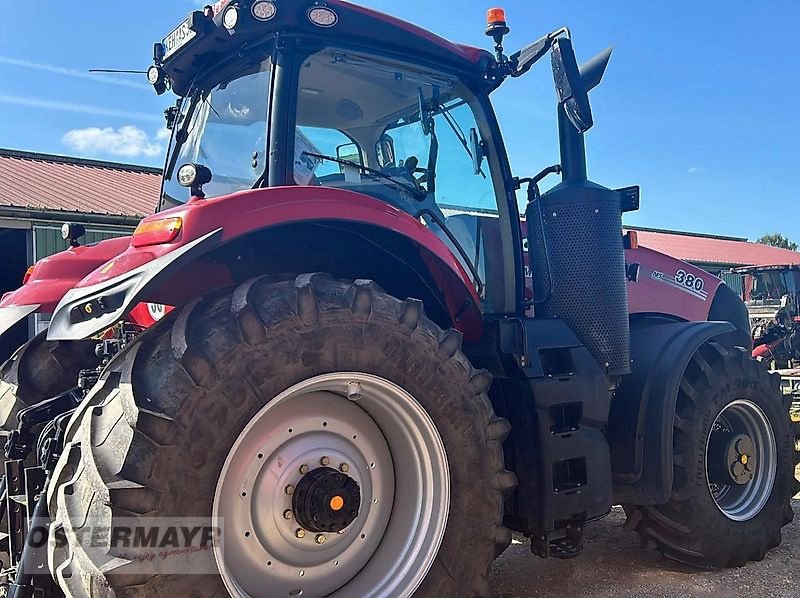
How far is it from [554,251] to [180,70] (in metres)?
2.08

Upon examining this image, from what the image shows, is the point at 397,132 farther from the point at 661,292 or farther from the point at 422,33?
the point at 661,292

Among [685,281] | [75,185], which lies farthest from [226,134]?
[75,185]

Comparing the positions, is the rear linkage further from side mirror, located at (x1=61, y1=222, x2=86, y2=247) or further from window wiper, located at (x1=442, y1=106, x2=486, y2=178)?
window wiper, located at (x1=442, y1=106, x2=486, y2=178)

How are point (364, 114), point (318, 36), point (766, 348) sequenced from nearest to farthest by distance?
1. point (318, 36)
2. point (364, 114)
3. point (766, 348)

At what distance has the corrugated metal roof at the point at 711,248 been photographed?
28.1 m

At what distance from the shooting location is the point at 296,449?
8.82ft

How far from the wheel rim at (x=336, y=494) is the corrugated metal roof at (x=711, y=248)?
24.4m

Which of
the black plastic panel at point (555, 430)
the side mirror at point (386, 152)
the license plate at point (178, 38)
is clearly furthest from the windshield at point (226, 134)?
the black plastic panel at point (555, 430)

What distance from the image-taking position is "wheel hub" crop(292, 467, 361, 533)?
2592 mm

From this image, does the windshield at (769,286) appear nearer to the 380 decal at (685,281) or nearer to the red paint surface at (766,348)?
the red paint surface at (766,348)

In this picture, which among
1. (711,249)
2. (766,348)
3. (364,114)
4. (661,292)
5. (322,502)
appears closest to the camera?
(322,502)

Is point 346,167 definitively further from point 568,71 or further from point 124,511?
point 124,511

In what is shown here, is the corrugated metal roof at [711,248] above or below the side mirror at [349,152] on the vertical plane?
above

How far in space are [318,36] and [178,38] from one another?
2.37 feet
